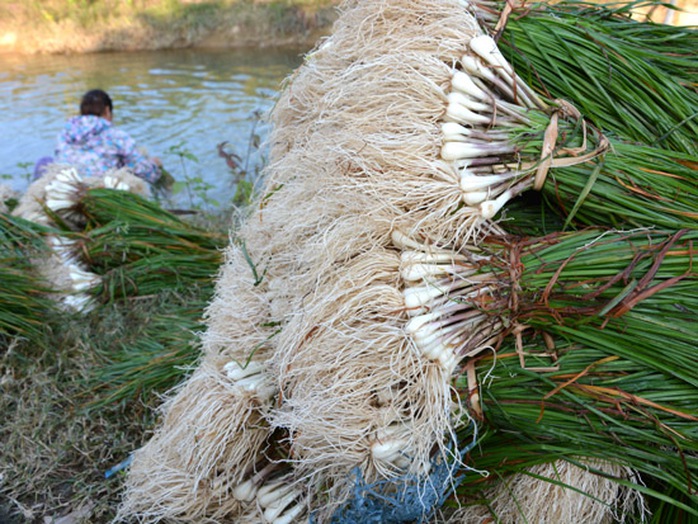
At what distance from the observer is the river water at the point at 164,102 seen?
19.9 feet

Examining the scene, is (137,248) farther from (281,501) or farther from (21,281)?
(281,501)

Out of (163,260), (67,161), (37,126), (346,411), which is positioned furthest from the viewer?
(37,126)

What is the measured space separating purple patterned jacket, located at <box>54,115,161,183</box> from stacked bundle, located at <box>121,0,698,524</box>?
123 inches

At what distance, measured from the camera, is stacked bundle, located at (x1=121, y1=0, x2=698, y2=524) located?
1.40m

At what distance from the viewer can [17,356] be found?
8.99 feet

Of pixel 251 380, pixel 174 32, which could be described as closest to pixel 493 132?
pixel 251 380

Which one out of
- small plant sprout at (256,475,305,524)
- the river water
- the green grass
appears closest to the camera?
small plant sprout at (256,475,305,524)

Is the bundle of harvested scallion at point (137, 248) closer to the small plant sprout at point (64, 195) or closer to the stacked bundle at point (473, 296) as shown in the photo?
the small plant sprout at point (64, 195)

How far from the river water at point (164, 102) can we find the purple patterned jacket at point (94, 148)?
34cm

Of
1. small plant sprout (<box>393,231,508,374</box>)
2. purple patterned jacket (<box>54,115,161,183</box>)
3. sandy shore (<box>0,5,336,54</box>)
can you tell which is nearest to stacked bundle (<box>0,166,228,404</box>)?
purple patterned jacket (<box>54,115,161,183</box>)

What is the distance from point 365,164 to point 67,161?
11.3 ft

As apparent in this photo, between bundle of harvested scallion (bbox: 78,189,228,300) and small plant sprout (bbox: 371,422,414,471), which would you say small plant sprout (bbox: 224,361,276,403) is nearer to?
small plant sprout (bbox: 371,422,414,471)

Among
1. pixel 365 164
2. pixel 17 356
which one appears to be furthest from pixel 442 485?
pixel 17 356

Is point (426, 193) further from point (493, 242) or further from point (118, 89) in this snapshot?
point (118, 89)
